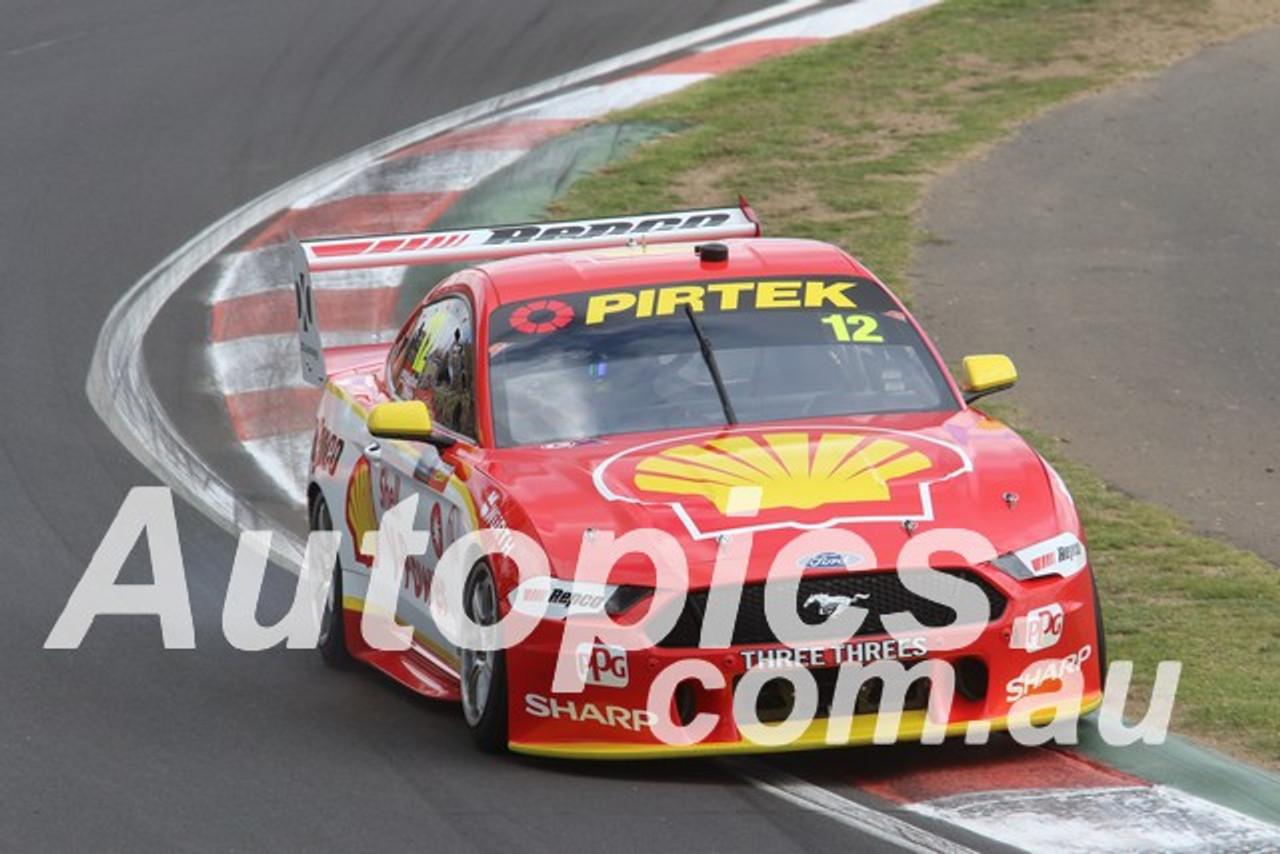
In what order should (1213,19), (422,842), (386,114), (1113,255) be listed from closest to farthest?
(422,842), (1113,255), (386,114), (1213,19)

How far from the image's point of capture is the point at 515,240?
34.4 ft

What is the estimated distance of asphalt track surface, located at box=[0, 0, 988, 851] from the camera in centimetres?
709

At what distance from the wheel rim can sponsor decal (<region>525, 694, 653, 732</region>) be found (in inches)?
8.1

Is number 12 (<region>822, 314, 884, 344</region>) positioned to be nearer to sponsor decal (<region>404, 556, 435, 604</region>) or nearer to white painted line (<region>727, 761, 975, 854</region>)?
sponsor decal (<region>404, 556, 435, 604</region>)

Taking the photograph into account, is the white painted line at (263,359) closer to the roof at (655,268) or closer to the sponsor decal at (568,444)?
the roof at (655,268)

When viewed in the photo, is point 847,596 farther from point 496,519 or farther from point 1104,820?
point 496,519

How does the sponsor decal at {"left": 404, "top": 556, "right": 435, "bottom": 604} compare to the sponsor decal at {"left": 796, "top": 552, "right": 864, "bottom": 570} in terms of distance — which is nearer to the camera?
the sponsor decal at {"left": 796, "top": 552, "right": 864, "bottom": 570}

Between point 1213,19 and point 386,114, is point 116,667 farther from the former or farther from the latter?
point 1213,19

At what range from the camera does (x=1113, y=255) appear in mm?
15664

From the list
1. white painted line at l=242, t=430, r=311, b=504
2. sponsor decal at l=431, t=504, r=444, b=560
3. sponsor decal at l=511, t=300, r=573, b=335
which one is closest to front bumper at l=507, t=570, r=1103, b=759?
sponsor decal at l=431, t=504, r=444, b=560

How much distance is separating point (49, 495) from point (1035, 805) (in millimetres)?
6146

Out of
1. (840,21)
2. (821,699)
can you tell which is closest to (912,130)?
(840,21)

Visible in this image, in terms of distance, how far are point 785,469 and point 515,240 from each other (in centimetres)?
295

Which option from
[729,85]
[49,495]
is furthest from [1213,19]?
[49,495]
